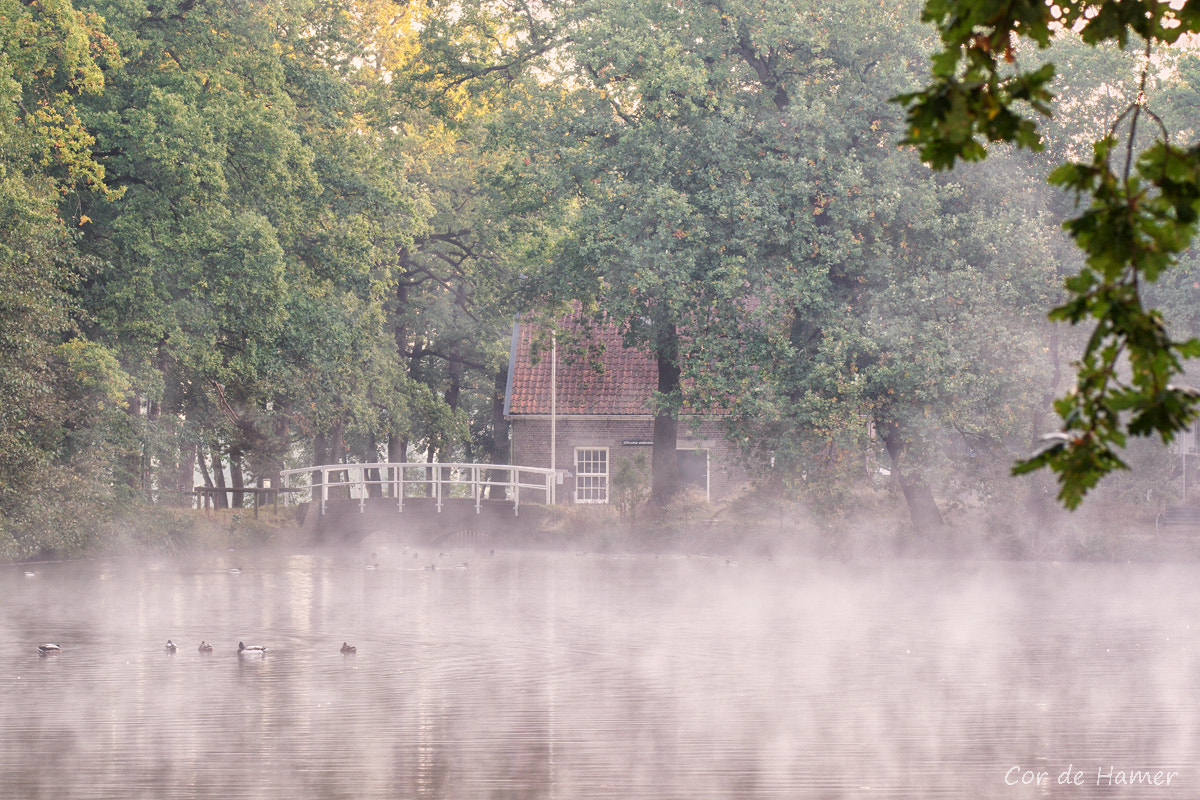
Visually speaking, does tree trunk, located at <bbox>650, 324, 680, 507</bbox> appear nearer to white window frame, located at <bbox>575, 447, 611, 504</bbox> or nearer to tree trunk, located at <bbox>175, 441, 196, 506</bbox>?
white window frame, located at <bbox>575, 447, 611, 504</bbox>

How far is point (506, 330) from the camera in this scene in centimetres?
5247

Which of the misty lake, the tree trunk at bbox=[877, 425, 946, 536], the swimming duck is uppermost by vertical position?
the tree trunk at bbox=[877, 425, 946, 536]

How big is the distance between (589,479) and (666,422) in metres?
8.16

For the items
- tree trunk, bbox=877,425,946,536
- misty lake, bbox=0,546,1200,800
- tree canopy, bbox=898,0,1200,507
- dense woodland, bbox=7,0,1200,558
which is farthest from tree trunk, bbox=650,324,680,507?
tree canopy, bbox=898,0,1200,507

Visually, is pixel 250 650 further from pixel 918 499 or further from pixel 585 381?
pixel 585 381

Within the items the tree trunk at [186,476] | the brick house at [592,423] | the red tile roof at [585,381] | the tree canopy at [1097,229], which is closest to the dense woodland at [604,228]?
the tree trunk at [186,476]

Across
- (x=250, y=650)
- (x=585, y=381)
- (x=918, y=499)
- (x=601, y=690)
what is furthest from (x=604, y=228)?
(x=601, y=690)

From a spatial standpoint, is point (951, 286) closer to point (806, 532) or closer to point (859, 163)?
point (859, 163)

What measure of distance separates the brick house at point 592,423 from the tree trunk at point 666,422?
5.92 m

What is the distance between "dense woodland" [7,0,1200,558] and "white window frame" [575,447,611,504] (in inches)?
350

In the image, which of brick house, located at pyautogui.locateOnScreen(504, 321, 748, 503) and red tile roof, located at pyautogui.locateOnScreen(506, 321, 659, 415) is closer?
brick house, located at pyautogui.locateOnScreen(504, 321, 748, 503)

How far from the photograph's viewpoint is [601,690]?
49.5 ft

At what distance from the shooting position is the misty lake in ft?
35.9

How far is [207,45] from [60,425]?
30.0 feet
